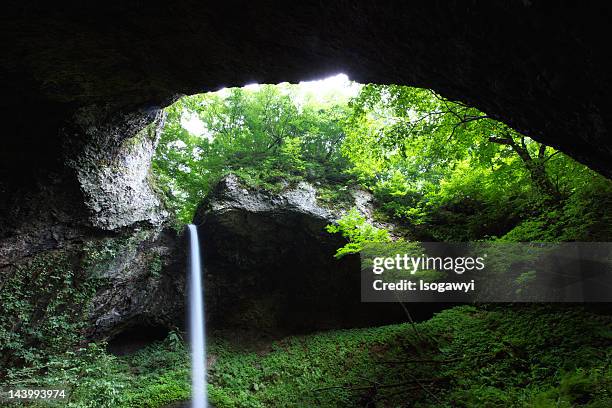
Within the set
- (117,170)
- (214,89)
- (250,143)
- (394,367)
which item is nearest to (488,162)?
(394,367)

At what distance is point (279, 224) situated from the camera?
11281 mm

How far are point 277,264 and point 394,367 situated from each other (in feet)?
18.5

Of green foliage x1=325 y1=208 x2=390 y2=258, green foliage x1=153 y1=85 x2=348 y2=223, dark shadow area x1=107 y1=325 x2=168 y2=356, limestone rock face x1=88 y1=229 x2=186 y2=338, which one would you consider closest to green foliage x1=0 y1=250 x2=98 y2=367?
limestone rock face x1=88 y1=229 x2=186 y2=338

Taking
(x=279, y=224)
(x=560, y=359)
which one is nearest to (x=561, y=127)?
(x=560, y=359)

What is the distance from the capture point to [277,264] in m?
12.0

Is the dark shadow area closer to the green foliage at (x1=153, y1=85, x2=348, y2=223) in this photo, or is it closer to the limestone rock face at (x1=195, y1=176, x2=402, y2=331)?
the limestone rock face at (x1=195, y1=176, x2=402, y2=331)

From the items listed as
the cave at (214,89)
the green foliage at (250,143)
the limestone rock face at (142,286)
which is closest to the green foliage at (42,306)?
the cave at (214,89)

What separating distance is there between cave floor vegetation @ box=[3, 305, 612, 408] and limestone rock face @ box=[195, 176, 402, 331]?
104cm

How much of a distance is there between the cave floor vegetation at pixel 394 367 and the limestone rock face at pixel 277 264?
1041mm

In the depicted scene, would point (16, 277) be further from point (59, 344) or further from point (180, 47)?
point (180, 47)

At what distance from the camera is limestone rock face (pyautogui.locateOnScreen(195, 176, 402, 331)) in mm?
11062

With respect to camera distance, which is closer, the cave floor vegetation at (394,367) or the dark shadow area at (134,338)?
the cave floor vegetation at (394,367)

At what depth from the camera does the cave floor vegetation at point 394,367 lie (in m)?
5.20

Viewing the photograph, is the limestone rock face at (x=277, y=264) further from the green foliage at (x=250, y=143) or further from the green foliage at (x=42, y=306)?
the green foliage at (x=42, y=306)
